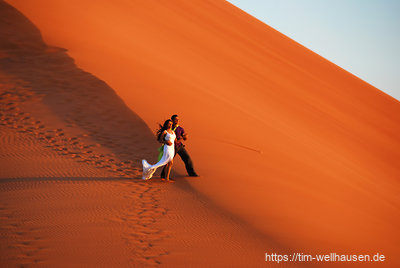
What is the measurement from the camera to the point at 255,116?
42.7ft

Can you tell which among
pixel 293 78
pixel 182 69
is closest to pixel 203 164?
pixel 182 69

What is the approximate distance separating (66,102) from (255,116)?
6.00 meters

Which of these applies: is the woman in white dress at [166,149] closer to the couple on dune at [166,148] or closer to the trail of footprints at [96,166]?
the couple on dune at [166,148]

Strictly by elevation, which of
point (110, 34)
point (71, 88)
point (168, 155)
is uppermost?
point (110, 34)

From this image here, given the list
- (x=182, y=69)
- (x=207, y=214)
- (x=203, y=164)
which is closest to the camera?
(x=207, y=214)

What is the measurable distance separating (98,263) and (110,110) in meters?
6.20

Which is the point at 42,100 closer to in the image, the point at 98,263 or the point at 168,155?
the point at 168,155

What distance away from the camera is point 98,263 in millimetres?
4812

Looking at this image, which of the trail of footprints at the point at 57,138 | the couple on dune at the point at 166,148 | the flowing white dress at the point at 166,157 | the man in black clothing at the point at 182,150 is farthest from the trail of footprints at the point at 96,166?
the man in black clothing at the point at 182,150

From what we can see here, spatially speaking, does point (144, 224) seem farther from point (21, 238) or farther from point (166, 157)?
point (166, 157)

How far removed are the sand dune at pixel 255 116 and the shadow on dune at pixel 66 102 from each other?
261mm

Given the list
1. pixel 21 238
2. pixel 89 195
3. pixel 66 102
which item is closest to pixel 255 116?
pixel 66 102

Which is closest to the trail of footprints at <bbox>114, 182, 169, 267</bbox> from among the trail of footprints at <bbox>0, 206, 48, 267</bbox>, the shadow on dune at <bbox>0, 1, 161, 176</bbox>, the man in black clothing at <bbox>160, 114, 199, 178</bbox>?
the man in black clothing at <bbox>160, 114, 199, 178</bbox>

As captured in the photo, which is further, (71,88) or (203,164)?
(71,88)
